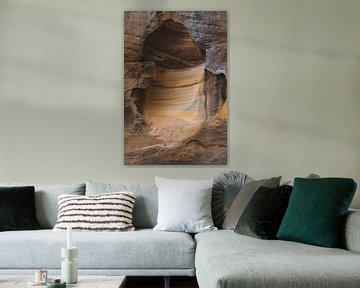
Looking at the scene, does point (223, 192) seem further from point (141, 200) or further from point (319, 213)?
point (319, 213)

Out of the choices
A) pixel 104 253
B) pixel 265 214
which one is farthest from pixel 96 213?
pixel 265 214

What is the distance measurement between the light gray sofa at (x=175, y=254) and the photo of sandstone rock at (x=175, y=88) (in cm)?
50

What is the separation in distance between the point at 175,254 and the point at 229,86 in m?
1.71

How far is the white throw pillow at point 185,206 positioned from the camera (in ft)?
14.1

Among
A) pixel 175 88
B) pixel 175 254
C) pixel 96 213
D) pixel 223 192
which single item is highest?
pixel 175 88

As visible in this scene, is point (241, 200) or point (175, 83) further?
point (175, 83)

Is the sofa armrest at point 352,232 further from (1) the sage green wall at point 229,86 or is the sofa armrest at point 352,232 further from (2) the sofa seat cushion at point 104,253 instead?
(1) the sage green wall at point 229,86

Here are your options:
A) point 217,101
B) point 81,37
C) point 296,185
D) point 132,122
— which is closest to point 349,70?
point 217,101

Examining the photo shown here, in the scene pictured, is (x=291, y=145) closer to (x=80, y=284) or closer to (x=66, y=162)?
(x=66, y=162)

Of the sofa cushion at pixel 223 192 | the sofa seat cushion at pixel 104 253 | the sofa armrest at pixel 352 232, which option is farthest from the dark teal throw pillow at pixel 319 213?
the sofa cushion at pixel 223 192

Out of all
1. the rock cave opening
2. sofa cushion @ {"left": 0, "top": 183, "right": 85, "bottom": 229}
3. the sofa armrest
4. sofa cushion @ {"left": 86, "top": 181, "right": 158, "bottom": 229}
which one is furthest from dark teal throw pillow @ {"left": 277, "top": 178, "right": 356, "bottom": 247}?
sofa cushion @ {"left": 0, "top": 183, "right": 85, "bottom": 229}

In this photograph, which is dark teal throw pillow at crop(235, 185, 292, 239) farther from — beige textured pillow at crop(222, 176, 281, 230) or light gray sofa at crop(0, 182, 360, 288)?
beige textured pillow at crop(222, 176, 281, 230)

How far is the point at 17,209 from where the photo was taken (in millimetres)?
4379

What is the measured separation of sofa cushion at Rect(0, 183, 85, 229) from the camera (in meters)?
4.55
